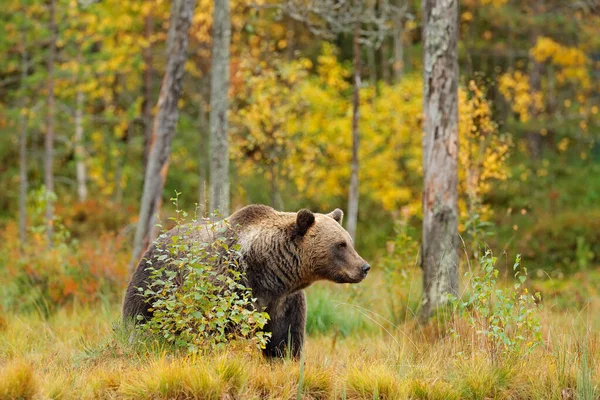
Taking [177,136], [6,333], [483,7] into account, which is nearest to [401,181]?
[483,7]

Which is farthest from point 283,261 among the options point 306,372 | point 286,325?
point 306,372

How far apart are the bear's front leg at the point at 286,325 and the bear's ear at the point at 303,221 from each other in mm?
649

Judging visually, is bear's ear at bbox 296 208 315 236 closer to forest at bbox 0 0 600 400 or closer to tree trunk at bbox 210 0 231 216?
forest at bbox 0 0 600 400

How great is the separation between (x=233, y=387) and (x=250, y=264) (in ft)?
4.79

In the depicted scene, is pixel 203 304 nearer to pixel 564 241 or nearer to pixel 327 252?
pixel 327 252

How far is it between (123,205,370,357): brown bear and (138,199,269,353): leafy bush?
26 cm

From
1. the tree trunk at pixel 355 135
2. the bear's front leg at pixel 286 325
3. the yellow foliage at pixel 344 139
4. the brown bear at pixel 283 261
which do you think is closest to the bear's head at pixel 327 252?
the brown bear at pixel 283 261

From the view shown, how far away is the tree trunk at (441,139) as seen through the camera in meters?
8.82

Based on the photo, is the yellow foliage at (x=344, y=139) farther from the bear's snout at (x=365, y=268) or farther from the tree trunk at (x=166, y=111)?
the bear's snout at (x=365, y=268)

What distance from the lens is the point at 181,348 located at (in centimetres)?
638

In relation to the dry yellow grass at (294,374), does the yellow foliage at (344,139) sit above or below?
above

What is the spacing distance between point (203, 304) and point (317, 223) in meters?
1.42

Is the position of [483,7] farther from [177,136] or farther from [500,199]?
[177,136]

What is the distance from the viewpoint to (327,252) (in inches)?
274
